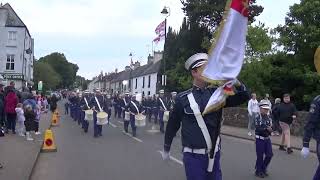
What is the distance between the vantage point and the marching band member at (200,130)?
18.6 ft

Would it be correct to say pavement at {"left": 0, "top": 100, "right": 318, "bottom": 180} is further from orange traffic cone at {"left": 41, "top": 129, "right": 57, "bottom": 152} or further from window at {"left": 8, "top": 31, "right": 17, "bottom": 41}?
window at {"left": 8, "top": 31, "right": 17, "bottom": 41}

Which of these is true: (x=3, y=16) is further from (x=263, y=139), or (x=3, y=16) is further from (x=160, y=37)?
(x=263, y=139)

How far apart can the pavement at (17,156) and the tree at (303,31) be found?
2128cm

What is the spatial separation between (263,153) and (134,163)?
3.37 m

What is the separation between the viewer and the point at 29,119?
19078 mm

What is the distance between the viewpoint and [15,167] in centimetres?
1173

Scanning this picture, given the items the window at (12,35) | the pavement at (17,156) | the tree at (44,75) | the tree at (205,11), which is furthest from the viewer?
the tree at (44,75)

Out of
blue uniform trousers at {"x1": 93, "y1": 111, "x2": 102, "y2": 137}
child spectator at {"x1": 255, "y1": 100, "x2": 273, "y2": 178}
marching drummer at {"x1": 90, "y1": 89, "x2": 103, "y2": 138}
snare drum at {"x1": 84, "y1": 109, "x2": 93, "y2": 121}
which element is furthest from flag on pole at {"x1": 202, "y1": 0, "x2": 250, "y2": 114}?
snare drum at {"x1": 84, "y1": 109, "x2": 93, "y2": 121}

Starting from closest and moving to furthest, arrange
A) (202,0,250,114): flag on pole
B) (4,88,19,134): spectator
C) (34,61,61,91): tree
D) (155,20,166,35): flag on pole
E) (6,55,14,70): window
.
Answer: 1. (202,0,250,114): flag on pole
2. (4,88,19,134): spectator
3. (155,20,166,35): flag on pole
4. (6,55,14,70): window
5. (34,61,61,91): tree

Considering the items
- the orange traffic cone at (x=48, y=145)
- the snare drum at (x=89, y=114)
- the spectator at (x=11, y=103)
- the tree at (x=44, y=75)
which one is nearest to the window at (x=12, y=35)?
the tree at (x=44, y=75)

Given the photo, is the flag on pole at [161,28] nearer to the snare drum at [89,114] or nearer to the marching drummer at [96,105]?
the marching drummer at [96,105]

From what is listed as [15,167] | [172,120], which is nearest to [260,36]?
[15,167]

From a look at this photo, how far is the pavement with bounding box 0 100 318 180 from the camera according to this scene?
11.7 meters

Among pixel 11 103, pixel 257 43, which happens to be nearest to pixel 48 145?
pixel 11 103
